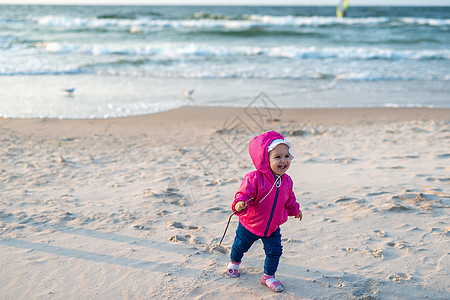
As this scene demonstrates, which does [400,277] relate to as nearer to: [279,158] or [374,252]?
[374,252]

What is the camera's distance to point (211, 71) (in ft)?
40.6

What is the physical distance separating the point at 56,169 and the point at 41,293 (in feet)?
8.05

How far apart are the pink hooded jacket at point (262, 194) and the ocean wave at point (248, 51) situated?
534 inches

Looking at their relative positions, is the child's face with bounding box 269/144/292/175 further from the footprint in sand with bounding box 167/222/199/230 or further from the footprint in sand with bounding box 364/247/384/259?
the footprint in sand with bounding box 167/222/199/230

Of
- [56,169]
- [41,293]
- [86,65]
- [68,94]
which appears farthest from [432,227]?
[86,65]

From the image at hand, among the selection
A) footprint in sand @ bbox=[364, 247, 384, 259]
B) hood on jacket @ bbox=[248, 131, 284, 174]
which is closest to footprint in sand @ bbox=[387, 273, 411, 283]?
footprint in sand @ bbox=[364, 247, 384, 259]

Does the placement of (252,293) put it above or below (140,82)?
below

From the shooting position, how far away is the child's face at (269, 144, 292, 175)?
2.23 m

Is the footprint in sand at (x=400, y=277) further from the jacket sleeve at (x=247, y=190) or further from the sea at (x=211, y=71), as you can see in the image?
the sea at (x=211, y=71)

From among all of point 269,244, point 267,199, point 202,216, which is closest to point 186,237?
point 202,216

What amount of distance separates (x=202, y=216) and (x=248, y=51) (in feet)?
46.2

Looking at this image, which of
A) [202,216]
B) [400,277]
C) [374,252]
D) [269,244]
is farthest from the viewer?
[202,216]

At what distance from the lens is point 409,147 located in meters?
5.30

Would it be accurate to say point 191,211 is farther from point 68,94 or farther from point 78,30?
point 78,30
